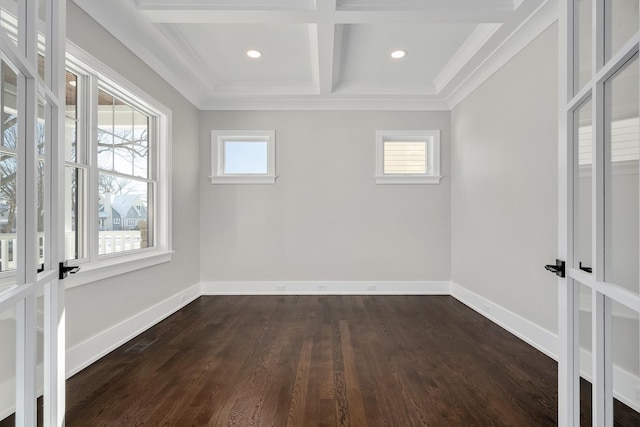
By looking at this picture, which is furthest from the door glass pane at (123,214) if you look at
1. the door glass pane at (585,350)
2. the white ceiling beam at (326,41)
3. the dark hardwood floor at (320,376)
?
the door glass pane at (585,350)

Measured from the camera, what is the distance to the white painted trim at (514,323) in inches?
92.9

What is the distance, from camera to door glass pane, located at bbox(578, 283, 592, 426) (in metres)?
1.08

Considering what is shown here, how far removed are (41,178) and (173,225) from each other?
2.46m

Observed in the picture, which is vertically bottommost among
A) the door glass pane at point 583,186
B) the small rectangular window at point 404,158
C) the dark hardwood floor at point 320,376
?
the dark hardwood floor at point 320,376

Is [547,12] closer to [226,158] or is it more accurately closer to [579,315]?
[579,315]

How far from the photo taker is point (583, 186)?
112 centimetres

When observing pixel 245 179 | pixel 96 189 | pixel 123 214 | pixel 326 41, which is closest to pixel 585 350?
pixel 326 41

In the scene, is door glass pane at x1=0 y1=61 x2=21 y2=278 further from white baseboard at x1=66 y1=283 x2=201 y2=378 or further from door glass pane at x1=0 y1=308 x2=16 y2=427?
white baseboard at x1=66 y1=283 x2=201 y2=378

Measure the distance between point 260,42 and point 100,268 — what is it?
242 cm

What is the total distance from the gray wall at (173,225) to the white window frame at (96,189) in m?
0.08

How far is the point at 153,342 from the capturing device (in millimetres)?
Result: 2611

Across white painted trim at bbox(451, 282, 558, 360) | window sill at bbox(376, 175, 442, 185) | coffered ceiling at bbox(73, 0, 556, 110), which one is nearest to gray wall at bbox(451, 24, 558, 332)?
white painted trim at bbox(451, 282, 558, 360)

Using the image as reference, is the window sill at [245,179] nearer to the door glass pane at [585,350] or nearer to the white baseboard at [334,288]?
the white baseboard at [334,288]

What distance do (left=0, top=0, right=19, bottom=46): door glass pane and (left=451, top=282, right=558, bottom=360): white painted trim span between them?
3314mm
